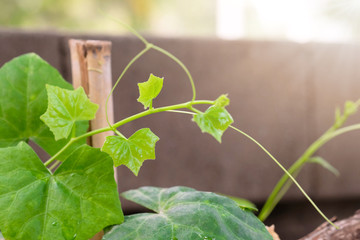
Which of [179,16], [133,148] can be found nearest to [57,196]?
[133,148]

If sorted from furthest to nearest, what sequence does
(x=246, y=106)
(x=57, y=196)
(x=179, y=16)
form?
1. (x=179, y=16)
2. (x=246, y=106)
3. (x=57, y=196)

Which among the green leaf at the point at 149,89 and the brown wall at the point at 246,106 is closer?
the green leaf at the point at 149,89

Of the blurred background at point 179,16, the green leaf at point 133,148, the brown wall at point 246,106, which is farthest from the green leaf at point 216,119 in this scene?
the blurred background at point 179,16

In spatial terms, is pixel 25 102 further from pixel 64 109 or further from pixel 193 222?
pixel 193 222

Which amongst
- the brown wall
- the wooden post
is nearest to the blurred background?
the brown wall

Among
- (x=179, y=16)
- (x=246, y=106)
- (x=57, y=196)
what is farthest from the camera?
(x=179, y=16)

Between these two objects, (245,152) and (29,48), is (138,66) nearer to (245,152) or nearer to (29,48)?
(29,48)

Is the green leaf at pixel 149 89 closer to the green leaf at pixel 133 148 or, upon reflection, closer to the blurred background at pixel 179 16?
the green leaf at pixel 133 148
